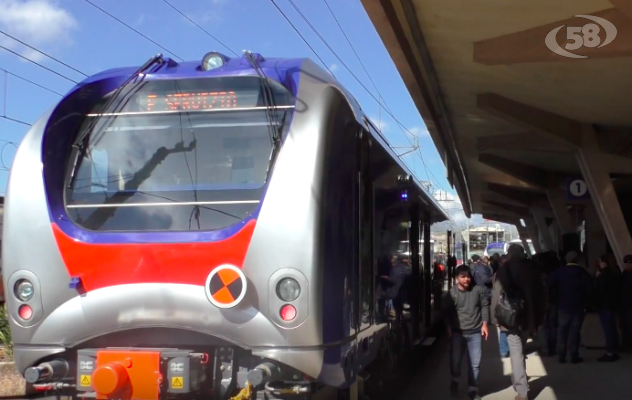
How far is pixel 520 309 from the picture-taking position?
25.6ft

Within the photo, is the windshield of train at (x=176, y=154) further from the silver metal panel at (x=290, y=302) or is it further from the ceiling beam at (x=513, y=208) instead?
the ceiling beam at (x=513, y=208)

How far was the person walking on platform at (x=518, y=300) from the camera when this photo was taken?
783cm

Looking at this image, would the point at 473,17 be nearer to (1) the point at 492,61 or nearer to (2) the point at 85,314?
(1) the point at 492,61

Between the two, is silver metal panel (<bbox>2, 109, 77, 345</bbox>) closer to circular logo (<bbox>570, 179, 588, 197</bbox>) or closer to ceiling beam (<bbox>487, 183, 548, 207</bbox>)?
circular logo (<bbox>570, 179, 588, 197</bbox>)

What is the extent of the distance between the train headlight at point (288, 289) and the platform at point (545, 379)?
4.64m

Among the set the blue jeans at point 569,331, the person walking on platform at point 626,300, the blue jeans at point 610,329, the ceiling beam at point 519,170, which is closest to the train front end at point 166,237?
the blue jeans at point 569,331

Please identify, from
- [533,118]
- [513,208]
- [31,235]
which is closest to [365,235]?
[31,235]

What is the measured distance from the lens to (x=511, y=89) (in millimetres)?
12172

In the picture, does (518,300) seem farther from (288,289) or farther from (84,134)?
(84,134)

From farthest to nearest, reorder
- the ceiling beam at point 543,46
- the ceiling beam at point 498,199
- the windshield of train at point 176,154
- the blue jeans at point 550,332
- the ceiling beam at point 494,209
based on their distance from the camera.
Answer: the ceiling beam at point 494,209 → the ceiling beam at point 498,199 → the blue jeans at point 550,332 → the ceiling beam at point 543,46 → the windshield of train at point 176,154

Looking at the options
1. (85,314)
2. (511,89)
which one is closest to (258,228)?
(85,314)

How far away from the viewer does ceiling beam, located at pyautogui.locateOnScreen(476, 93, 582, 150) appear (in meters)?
12.9

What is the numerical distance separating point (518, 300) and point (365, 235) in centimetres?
271

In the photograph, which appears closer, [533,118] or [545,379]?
[545,379]
